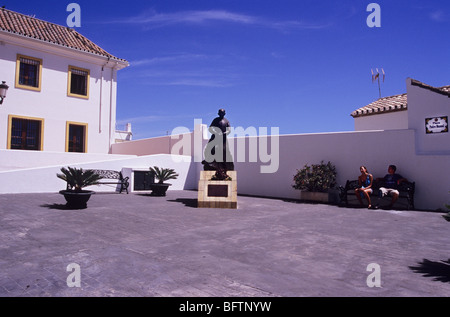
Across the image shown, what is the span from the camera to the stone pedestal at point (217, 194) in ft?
30.8

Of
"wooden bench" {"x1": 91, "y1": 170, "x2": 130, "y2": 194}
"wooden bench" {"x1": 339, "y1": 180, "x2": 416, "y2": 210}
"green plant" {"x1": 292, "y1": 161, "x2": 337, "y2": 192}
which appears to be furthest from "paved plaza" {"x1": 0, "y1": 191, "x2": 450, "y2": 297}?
"wooden bench" {"x1": 91, "y1": 170, "x2": 130, "y2": 194}

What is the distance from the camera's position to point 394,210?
9609mm

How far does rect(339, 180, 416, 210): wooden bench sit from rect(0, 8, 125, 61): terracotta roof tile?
1594 cm

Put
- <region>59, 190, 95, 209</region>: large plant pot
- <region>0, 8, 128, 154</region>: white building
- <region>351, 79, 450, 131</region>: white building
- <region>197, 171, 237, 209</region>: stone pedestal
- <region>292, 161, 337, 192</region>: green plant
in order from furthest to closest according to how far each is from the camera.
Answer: <region>0, 8, 128, 154</region>: white building, <region>351, 79, 450, 131</region>: white building, <region>292, 161, 337, 192</region>: green plant, <region>197, 171, 237, 209</region>: stone pedestal, <region>59, 190, 95, 209</region>: large plant pot

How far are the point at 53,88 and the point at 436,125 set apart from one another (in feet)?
59.9

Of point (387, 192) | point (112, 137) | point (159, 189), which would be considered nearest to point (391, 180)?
point (387, 192)

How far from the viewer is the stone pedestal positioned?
370 inches

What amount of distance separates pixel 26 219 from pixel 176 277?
186 inches

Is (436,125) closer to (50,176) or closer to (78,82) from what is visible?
(50,176)

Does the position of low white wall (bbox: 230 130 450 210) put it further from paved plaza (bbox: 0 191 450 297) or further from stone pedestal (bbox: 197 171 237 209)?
stone pedestal (bbox: 197 171 237 209)

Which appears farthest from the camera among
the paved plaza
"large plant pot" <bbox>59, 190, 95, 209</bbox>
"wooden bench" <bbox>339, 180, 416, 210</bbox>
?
"wooden bench" <bbox>339, 180, 416, 210</bbox>

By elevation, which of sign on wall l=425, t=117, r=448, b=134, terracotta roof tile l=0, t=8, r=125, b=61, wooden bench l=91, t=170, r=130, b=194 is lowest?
wooden bench l=91, t=170, r=130, b=194

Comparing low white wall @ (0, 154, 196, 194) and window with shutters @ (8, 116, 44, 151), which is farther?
window with shutters @ (8, 116, 44, 151)
